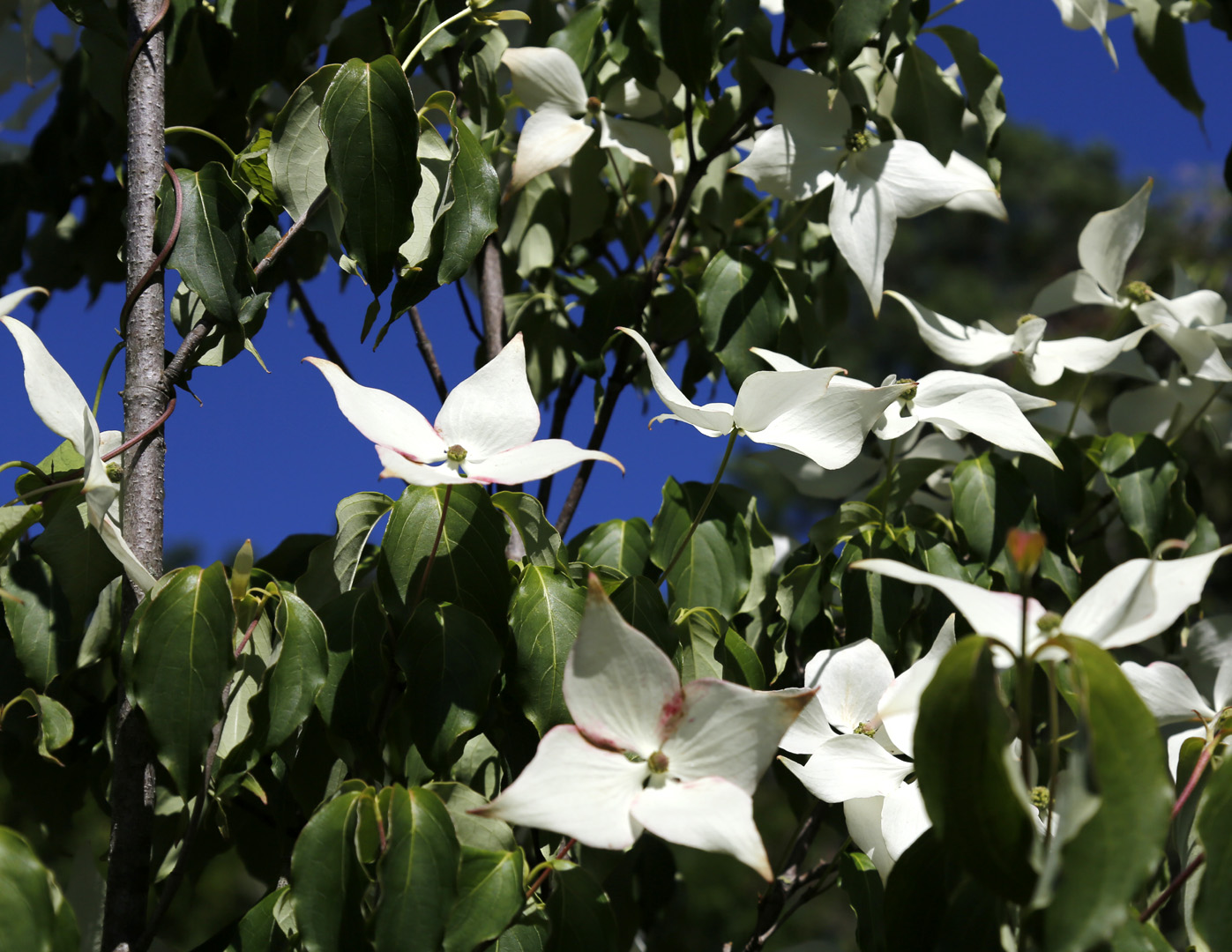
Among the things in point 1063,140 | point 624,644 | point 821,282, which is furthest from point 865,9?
point 1063,140

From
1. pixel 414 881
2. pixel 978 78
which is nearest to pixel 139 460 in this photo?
pixel 414 881

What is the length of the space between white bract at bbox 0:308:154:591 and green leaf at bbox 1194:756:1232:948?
2.30 feet

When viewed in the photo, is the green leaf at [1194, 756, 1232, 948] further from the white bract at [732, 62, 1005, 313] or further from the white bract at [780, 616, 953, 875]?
the white bract at [732, 62, 1005, 313]

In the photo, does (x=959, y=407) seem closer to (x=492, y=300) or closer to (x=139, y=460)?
(x=492, y=300)

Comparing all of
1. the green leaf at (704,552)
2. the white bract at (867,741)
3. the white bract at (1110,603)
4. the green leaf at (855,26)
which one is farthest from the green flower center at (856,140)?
the white bract at (1110,603)

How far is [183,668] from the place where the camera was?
666 millimetres

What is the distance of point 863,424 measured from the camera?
0.75 m

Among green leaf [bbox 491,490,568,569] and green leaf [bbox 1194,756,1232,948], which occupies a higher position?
green leaf [bbox 491,490,568,569]

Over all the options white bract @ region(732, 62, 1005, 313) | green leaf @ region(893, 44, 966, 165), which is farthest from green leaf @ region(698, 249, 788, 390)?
green leaf @ region(893, 44, 966, 165)

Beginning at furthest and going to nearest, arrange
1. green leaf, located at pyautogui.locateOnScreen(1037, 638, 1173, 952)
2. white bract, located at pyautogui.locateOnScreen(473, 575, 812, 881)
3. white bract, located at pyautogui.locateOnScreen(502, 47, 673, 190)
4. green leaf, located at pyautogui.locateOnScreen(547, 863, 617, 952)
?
white bract, located at pyautogui.locateOnScreen(502, 47, 673, 190) < green leaf, located at pyautogui.locateOnScreen(547, 863, 617, 952) < white bract, located at pyautogui.locateOnScreen(473, 575, 812, 881) < green leaf, located at pyautogui.locateOnScreen(1037, 638, 1173, 952)

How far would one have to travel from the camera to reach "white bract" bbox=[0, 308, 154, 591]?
2.19ft

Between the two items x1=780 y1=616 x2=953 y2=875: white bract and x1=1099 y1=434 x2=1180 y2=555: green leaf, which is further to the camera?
x1=1099 y1=434 x2=1180 y2=555: green leaf

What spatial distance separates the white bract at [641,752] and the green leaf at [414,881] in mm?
66

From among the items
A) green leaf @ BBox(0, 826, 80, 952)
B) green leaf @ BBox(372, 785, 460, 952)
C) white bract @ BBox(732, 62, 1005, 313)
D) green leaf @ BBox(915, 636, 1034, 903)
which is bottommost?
green leaf @ BBox(372, 785, 460, 952)
